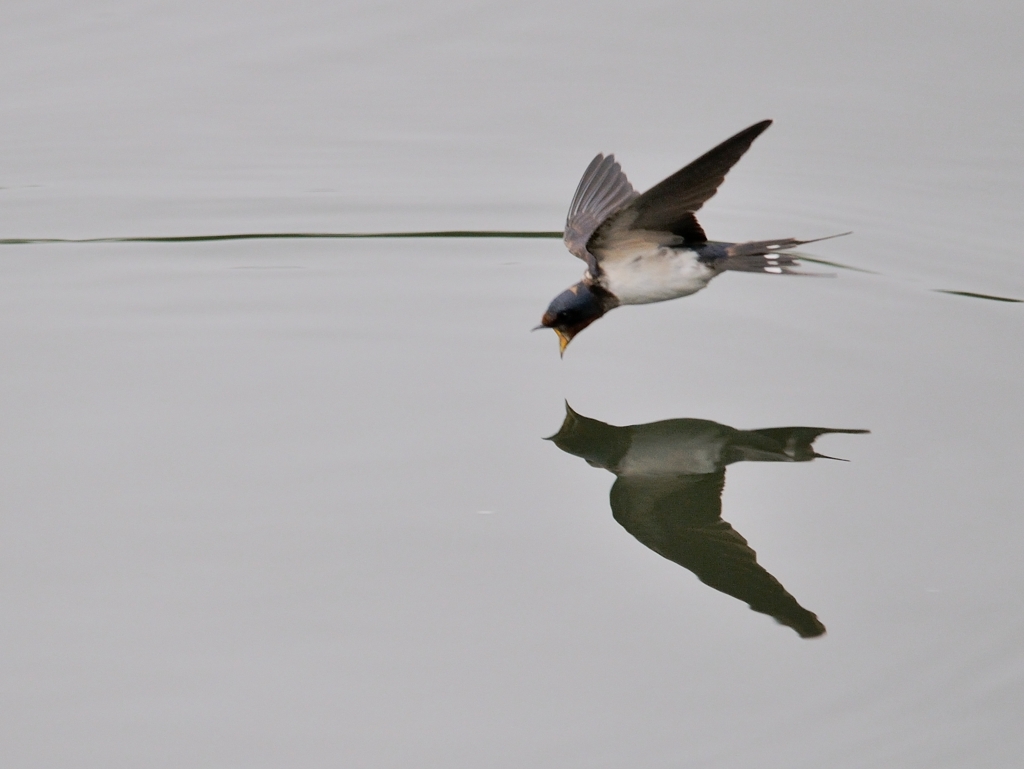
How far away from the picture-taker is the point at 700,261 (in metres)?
4.02

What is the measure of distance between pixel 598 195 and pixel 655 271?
2.08ft

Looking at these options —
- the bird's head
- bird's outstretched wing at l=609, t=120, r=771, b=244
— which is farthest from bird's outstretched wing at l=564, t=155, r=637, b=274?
bird's outstretched wing at l=609, t=120, r=771, b=244

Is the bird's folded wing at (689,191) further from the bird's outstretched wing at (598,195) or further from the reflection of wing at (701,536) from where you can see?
the reflection of wing at (701,536)

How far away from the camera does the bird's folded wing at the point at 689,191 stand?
3.43 meters

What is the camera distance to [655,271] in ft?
13.4

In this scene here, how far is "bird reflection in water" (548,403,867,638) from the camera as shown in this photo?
3.18 meters

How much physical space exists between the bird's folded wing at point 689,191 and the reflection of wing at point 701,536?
75 cm

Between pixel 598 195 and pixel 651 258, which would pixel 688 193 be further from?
pixel 598 195

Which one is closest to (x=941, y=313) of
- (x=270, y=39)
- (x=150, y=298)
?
(x=150, y=298)

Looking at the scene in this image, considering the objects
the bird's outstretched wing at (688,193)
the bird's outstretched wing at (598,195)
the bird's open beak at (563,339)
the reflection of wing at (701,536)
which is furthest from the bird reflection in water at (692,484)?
the bird's outstretched wing at (598,195)

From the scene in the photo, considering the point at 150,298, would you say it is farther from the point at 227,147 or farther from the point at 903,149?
the point at 903,149

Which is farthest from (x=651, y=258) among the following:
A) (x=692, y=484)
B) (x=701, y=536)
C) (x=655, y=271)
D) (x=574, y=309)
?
(x=701, y=536)

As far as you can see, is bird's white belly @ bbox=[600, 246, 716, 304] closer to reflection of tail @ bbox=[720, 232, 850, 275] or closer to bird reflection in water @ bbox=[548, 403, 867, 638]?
reflection of tail @ bbox=[720, 232, 850, 275]

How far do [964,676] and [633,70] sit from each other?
401 cm
